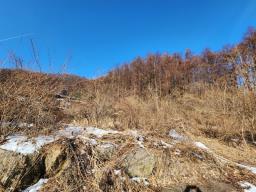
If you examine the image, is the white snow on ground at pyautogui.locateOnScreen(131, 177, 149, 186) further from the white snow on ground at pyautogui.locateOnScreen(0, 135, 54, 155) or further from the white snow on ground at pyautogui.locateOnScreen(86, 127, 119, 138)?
the white snow on ground at pyautogui.locateOnScreen(0, 135, 54, 155)

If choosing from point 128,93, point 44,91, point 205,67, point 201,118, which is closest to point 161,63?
point 205,67

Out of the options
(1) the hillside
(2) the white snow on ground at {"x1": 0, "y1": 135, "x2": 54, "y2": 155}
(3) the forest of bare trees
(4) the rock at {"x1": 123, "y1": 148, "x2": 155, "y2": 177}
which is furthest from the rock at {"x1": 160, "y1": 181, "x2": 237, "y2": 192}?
(3) the forest of bare trees

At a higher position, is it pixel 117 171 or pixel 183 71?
pixel 183 71

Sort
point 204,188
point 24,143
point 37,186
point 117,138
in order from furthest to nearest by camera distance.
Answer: point 117,138
point 24,143
point 204,188
point 37,186

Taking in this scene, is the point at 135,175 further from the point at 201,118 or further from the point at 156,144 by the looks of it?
the point at 201,118

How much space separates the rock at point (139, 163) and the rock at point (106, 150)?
24cm

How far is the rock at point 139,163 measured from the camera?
3.00m

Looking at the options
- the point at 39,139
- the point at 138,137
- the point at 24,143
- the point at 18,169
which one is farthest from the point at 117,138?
the point at 18,169

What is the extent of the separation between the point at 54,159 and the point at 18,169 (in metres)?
0.42

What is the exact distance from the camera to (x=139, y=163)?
307cm

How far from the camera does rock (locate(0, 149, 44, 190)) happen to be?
2.59 m

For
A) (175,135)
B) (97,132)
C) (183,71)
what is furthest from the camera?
(183,71)

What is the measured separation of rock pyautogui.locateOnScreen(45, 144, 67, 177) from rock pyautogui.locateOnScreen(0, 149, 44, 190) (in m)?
0.09

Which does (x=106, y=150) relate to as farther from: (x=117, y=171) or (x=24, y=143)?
(x=24, y=143)
